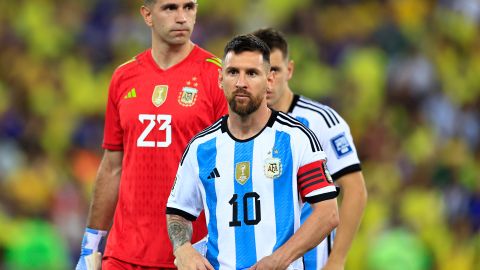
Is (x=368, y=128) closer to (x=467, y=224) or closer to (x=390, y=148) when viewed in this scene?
(x=390, y=148)

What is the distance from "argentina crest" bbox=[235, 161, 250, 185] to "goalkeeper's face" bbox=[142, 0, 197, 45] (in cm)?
131

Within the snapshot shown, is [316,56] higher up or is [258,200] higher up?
[316,56]

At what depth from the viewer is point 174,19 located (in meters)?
7.19

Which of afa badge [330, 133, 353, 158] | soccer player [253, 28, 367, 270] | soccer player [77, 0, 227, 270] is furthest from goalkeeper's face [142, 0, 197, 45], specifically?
afa badge [330, 133, 353, 158]

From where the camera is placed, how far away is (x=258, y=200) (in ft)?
20.1

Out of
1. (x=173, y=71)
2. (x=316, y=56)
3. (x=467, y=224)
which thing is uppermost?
(x=316, y=56)

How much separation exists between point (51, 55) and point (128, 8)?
4.22 ft

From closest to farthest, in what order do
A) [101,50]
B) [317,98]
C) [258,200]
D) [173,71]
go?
[258,200] < [173,71] < [317,98] < [101,50]

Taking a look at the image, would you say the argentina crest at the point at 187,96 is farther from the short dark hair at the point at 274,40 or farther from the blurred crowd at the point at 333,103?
the blurred crowd at the point at 333,103

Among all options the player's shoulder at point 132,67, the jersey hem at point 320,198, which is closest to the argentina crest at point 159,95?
the player's shoulder at point 132,67

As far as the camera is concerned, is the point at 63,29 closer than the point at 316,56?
No

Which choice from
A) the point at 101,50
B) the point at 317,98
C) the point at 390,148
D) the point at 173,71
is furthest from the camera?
the point at 101,50

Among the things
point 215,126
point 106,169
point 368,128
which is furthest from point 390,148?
point 215,126

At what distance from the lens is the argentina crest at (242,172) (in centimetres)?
617
